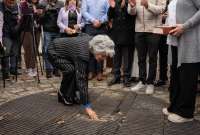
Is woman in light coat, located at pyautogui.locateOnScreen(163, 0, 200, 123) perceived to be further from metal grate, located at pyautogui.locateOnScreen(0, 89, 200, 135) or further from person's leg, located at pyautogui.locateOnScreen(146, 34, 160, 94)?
person's leg, located at pyautogui.locateOnScreen(146, 34, 160, 94)

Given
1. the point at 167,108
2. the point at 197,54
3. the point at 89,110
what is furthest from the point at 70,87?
the point at 197,54

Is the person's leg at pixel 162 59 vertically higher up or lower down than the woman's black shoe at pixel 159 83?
higher up

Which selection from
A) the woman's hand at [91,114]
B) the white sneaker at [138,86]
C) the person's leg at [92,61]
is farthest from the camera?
the person's leg at [92,61]

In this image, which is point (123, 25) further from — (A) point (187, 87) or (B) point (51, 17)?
(A) point (187, 87)

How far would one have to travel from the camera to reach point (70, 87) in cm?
717

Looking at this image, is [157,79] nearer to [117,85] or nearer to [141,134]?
[117,85]

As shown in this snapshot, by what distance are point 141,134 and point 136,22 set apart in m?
2.95

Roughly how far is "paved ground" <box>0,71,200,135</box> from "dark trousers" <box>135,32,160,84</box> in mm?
348

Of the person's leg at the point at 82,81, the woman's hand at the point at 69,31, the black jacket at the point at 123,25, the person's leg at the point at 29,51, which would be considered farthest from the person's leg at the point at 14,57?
the person's leg at the point at 82,81

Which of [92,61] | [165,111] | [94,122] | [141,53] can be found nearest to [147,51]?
[141,53]

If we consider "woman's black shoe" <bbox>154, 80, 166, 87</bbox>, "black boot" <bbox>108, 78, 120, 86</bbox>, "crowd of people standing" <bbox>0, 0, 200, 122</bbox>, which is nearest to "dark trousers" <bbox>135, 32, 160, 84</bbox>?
"crowd of people standing" <bbox>0, 0, 200, 122</bbox>

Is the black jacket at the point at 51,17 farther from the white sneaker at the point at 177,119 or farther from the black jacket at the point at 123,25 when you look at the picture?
the white sneaker at the point at 177,119

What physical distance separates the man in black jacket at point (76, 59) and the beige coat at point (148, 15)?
1.57 m

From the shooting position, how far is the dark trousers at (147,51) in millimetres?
7832
